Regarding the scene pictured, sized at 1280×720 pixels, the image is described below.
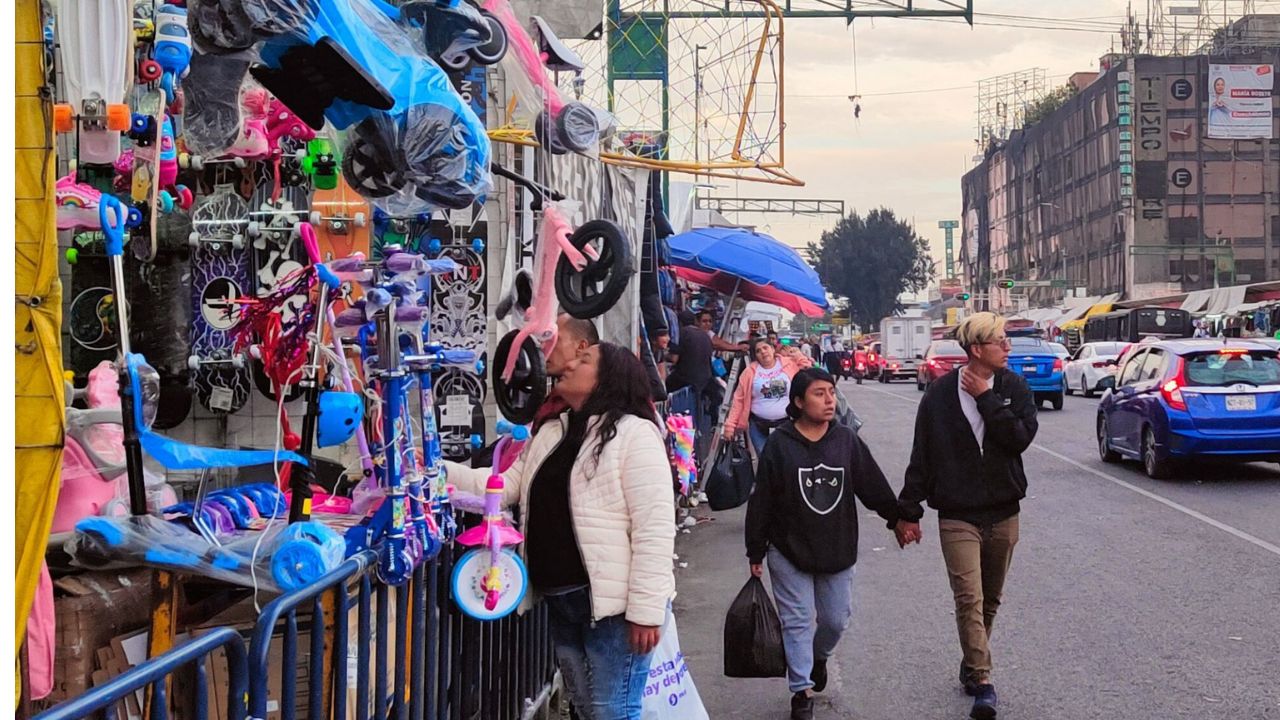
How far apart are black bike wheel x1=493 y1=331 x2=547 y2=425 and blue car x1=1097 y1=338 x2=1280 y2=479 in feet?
37.7

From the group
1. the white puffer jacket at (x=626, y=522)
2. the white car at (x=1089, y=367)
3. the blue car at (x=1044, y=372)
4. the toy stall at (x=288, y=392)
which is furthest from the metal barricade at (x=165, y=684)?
the white car at (x=1089, y=367)

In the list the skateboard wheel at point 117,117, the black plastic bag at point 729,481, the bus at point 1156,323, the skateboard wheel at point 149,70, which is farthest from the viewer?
the bus at point 1156,323

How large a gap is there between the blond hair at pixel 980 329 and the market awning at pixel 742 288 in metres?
8.26

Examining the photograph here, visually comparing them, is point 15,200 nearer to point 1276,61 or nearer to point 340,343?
point 340,343

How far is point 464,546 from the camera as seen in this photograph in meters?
4.29

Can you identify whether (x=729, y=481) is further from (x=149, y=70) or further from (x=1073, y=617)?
(x=149, y=70)

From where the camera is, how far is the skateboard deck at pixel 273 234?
310 inches

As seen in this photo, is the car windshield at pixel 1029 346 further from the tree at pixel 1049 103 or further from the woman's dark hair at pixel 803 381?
the tree at pixel 1049 103

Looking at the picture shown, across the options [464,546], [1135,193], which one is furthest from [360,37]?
[1135,193]

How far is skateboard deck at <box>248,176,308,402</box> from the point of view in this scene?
7.88m

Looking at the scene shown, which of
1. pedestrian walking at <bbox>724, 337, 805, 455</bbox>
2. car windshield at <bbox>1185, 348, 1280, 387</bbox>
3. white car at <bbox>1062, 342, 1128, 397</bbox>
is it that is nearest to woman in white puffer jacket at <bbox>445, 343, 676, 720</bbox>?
pedestrian walking at <bbox>724, 337, 805, 455</bbox>

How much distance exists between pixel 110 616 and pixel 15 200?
158 cm

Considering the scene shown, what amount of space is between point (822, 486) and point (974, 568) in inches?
33.3

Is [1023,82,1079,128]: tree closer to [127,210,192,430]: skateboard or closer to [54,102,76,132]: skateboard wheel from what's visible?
[127,210,192,430]: skateboard
